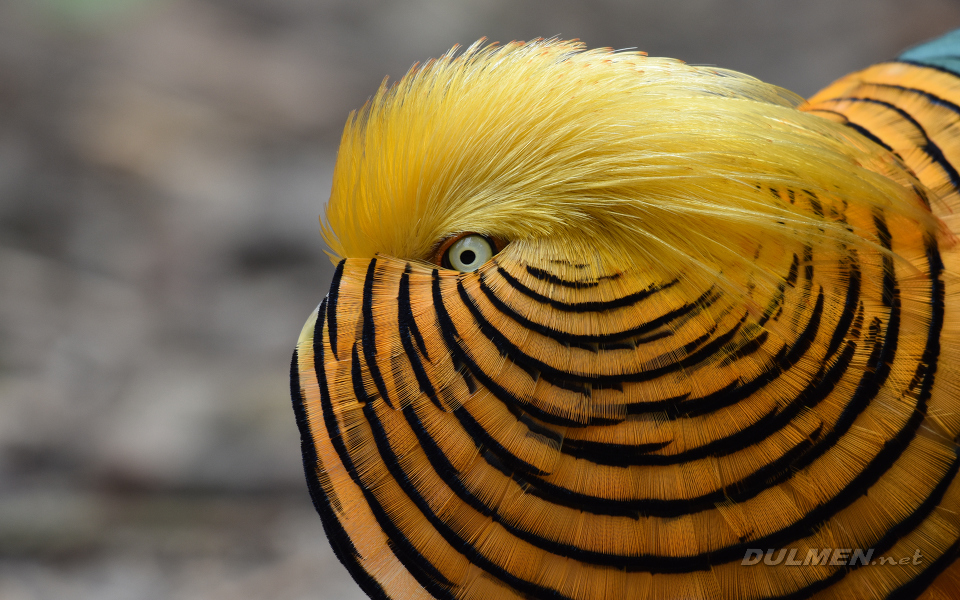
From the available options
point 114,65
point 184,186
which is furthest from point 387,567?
point 114,65

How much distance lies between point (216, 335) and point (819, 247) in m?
2.00

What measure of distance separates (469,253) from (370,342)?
5.8 inches

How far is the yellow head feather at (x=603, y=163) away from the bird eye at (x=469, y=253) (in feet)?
0.06

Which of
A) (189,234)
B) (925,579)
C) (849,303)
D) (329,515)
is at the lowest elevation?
(925,579)

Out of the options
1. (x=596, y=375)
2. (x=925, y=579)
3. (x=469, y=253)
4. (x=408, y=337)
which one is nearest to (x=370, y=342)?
(x=408, y=337)

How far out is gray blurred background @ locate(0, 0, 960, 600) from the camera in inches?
74.7

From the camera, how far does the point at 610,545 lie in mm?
694

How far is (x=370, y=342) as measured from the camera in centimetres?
75

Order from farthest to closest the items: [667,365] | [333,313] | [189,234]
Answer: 1. [189,234]
2. [333,313]
3. [667,365]

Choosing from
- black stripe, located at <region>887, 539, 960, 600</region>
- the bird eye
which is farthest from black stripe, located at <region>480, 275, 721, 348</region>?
black stripe, located at <region>887, 539, 960, 600</region>

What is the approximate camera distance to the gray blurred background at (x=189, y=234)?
6.23 ft

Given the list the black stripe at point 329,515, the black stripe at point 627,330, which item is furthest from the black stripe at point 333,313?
the black stripe at point 627,330

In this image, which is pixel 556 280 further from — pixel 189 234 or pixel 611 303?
pixel 189 234

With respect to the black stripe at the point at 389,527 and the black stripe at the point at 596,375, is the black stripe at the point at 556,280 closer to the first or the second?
the black stripe at the point at 596,375
